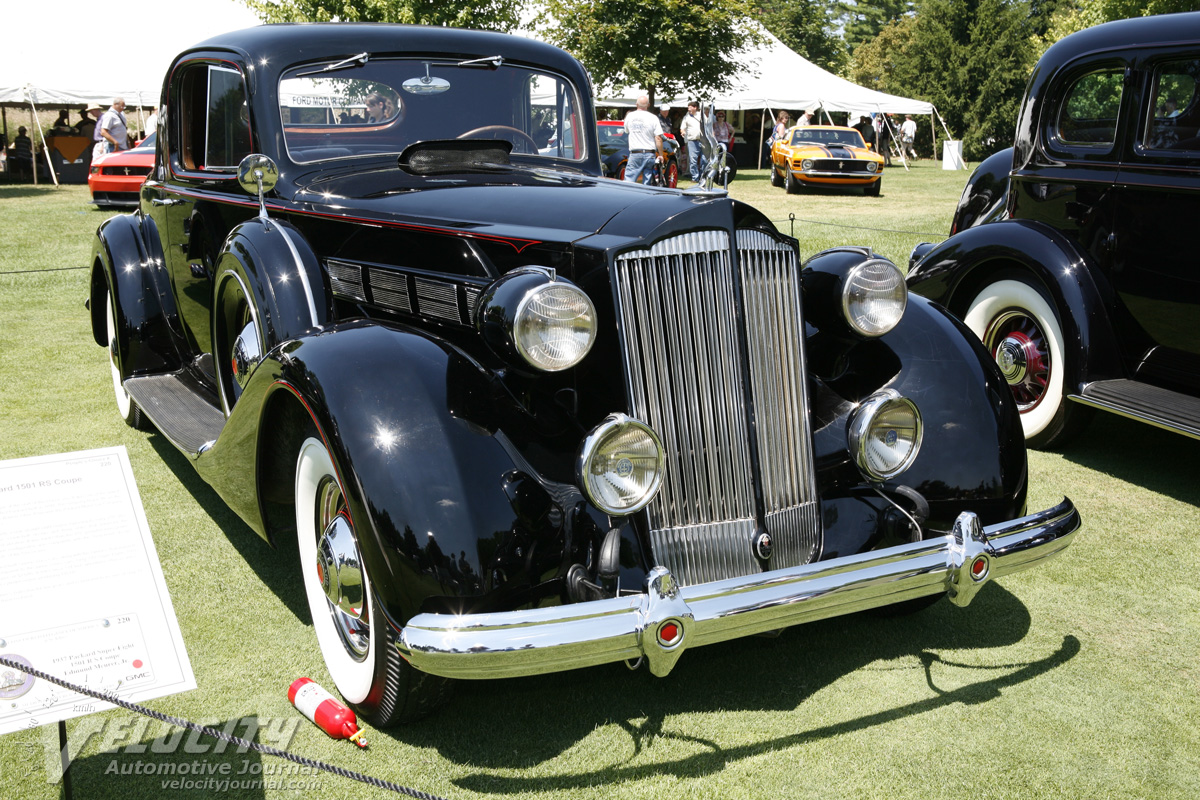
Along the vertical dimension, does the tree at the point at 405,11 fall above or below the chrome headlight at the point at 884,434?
above

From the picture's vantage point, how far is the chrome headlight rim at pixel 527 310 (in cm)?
232

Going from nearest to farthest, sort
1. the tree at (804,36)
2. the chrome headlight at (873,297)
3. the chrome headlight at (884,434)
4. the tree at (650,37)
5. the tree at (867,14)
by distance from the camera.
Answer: the chrome headlight at (884,434) → the chrome headlight at (873,297) → the tree at (650,37) → the tree at (804,36) → the tree at (867,14)

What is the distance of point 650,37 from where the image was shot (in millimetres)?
23156

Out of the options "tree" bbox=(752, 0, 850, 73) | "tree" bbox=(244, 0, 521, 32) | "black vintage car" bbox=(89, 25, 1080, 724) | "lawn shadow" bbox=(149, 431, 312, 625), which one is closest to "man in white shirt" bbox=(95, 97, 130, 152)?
"tree" bbox=(244, 0, 521, 32)

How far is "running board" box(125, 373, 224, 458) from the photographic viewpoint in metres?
3.55

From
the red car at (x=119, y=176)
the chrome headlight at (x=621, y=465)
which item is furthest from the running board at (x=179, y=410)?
the red car at (x=119, y=176)

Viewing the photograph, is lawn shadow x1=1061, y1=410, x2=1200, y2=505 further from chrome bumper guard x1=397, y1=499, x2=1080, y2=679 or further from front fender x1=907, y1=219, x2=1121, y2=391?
chrome bumper guard x1=397, y1=499, x2=1080, y2=679

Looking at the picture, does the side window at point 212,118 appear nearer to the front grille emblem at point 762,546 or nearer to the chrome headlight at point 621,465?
the chrome headlight at point 621,465

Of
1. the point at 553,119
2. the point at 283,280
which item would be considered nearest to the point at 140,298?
the point at 283,280

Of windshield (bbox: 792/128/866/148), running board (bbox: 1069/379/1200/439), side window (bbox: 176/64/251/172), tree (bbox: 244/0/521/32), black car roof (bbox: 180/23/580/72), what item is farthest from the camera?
windshield (bbox: 792/128/866/148)

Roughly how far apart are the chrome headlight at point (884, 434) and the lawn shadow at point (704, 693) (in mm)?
621

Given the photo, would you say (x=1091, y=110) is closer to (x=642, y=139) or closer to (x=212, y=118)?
(x=212, y=118)

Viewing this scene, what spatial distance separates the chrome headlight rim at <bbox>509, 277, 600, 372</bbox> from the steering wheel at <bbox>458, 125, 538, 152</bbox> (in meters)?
1.73

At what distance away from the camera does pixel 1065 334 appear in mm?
4570
